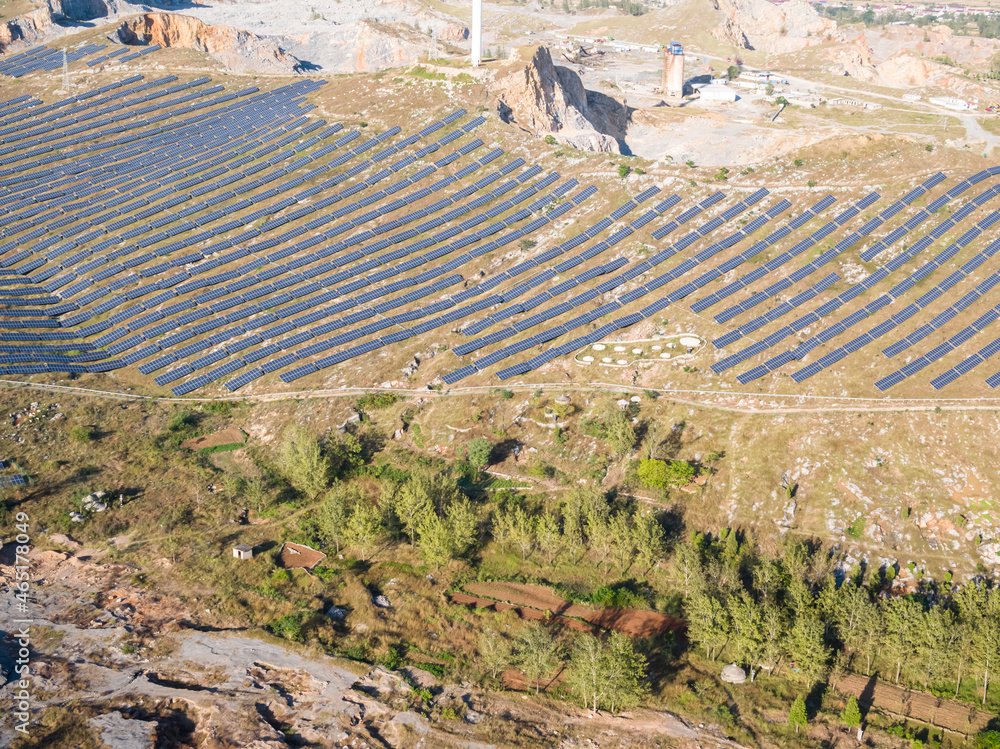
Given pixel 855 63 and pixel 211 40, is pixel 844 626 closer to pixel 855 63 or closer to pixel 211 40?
pixel 211 40

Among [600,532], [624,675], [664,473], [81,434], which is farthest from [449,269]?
[624,675]

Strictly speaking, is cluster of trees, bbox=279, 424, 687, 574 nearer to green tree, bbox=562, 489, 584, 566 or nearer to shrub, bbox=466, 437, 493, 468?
green tree, bbox=562, 489, 584, 566

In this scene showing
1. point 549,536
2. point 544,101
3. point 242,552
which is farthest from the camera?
point 544,101

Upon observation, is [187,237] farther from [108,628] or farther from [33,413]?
[108,628]

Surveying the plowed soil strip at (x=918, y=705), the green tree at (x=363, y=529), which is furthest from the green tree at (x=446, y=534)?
the plowed soil strip at (x=918, y=705)

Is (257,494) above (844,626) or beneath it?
above

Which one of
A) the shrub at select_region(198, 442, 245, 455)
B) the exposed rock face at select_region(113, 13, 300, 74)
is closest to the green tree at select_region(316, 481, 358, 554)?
the shrub at select_region(198, 442, 245, 455)
